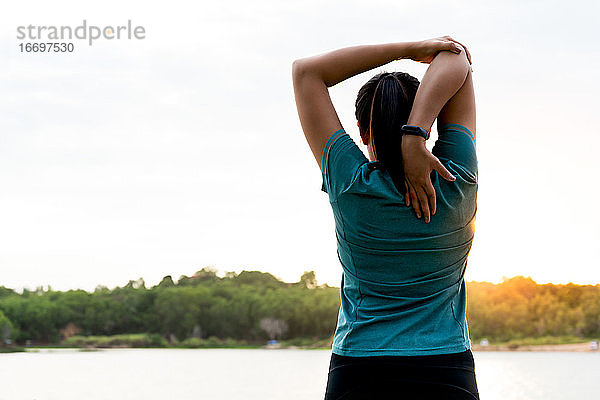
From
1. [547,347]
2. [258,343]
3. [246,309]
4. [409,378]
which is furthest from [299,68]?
[547,347]

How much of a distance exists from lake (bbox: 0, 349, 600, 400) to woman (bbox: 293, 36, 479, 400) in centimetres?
3150

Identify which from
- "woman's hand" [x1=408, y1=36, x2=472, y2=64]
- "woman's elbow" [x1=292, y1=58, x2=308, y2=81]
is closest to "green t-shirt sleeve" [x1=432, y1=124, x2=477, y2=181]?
"woman's hand" [x1=408, y1=36, x2=472, y2=64]

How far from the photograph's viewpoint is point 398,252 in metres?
1.16

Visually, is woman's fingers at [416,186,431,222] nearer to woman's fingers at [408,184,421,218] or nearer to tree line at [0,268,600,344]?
woman's fingers at [408,184,421,218]

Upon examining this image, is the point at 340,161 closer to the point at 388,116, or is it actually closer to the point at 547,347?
the point at 388,116

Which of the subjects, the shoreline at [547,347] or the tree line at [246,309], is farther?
the shoreline at [547,347]

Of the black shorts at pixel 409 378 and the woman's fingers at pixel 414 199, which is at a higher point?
the woman's fingers at pixel 414 199

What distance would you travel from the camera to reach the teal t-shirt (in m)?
1.15

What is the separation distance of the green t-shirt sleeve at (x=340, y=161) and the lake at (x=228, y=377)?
104 ft

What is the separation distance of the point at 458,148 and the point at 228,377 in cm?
4596

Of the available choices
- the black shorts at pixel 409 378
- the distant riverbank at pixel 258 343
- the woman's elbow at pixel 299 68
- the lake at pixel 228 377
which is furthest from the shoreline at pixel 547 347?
the woman's elbow at pixel 299 68

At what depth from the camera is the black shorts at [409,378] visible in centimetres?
113

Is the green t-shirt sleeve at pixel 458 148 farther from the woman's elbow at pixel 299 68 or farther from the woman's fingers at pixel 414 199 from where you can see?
the woman's elbow at pixel 299 68

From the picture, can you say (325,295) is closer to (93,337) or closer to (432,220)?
A: (93,337)
